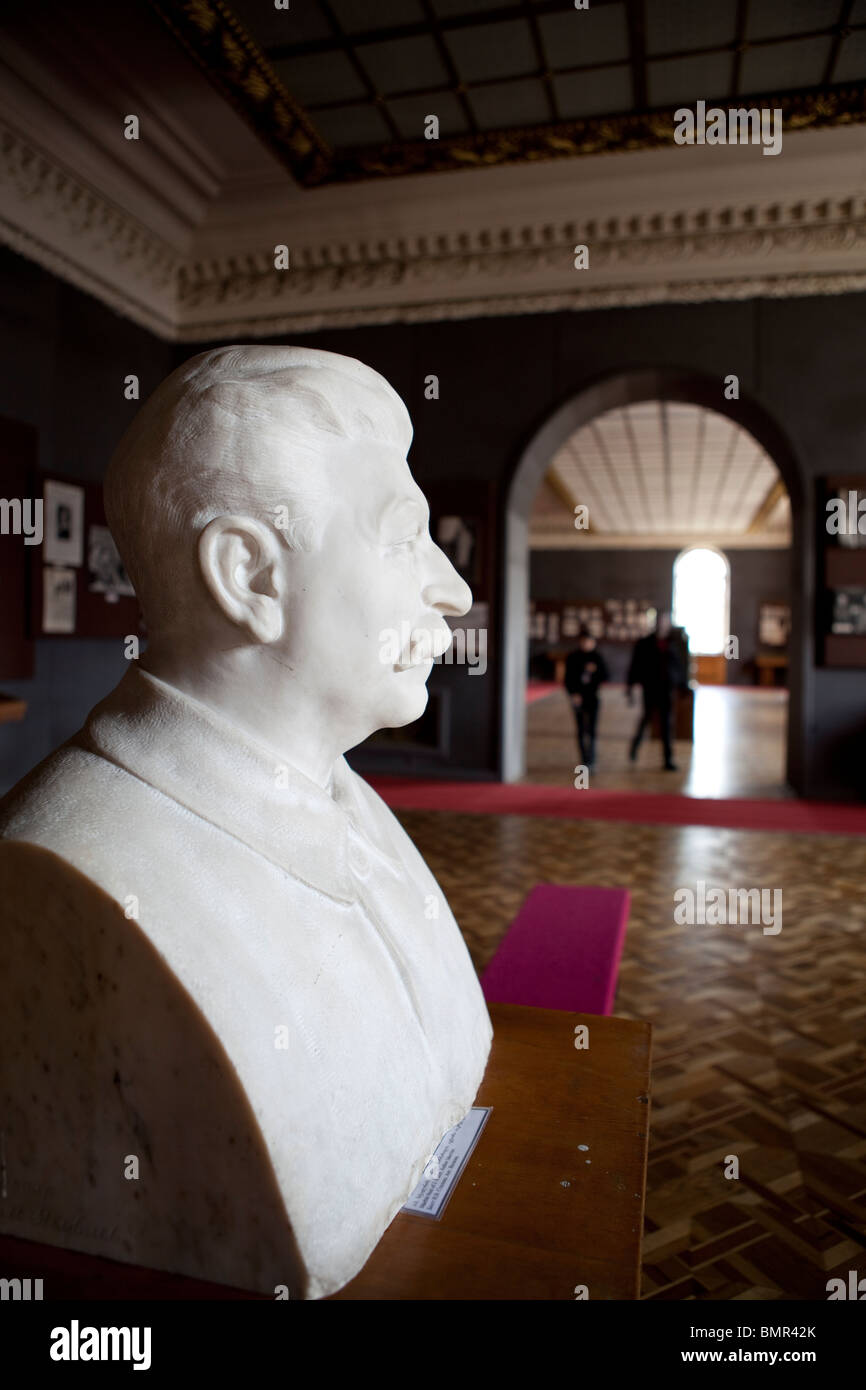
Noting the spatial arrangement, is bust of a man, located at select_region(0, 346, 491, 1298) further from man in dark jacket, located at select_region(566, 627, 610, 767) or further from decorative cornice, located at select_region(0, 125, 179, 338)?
man in dark jacket, located at select_region(566, 627, 610, 767)

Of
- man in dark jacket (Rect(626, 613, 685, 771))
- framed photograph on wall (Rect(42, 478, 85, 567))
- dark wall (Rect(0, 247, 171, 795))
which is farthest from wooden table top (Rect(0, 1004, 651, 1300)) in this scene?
man in dark jacket (Rect(626, 613, 685, 771))

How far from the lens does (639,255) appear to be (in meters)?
7.51

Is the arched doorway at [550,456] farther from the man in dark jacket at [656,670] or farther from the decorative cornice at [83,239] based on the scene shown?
the decorative cornice at [83,239]

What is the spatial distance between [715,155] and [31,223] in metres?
5.01

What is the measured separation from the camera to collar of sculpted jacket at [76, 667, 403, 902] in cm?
121

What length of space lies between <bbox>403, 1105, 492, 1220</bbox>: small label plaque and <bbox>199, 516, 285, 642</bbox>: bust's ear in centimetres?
85

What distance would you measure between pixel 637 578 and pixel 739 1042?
21.7 metres

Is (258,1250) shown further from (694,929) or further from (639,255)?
(639,255)

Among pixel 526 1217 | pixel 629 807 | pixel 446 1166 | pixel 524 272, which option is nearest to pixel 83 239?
pixel 524 272

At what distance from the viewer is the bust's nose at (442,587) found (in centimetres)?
137

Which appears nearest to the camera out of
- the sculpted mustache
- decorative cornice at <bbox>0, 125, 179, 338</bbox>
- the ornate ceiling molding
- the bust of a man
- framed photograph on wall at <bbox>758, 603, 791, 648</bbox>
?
the bust of a man

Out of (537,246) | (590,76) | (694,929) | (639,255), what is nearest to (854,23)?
(590,76)

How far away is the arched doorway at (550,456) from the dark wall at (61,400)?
3437 millimetres

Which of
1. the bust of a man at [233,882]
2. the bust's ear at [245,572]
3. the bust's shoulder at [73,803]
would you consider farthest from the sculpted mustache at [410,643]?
the bust's shoulder at [73,803]
